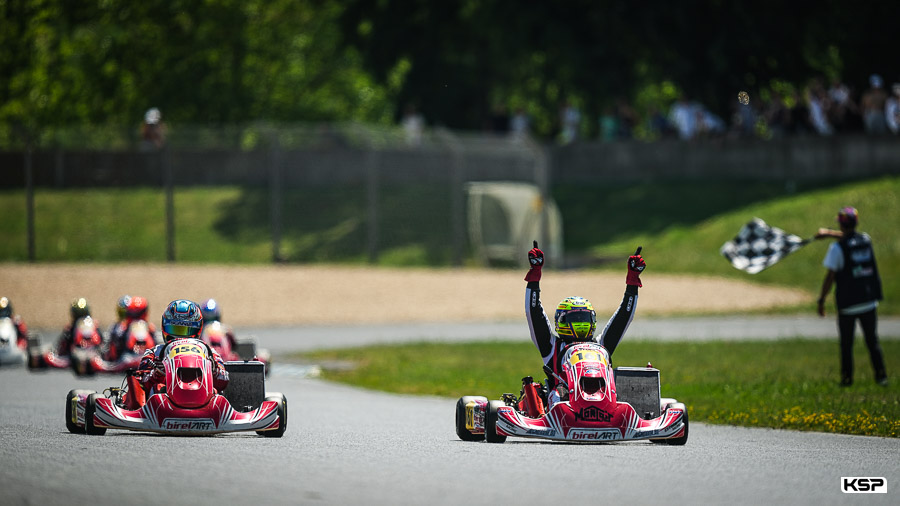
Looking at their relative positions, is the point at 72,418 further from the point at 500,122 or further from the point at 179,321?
the point at 500,122

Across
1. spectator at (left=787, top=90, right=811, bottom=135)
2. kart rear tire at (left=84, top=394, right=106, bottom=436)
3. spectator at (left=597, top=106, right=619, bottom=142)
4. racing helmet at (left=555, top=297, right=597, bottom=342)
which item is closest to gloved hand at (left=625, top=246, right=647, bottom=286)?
racing helmet at (left=555, top=297, right=597, bottom=342)

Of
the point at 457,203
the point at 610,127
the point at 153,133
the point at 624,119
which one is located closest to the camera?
the point at 153,133

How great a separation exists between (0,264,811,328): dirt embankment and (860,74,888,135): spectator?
657cm

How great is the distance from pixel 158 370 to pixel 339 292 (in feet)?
63.6

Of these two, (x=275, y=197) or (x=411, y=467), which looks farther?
(x=275, y=197)

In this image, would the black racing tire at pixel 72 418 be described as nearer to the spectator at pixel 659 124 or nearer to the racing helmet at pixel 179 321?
the racing helmet at pixel 179 321

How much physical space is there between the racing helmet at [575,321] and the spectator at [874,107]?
81.6ft

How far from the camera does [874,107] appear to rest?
1404 inches

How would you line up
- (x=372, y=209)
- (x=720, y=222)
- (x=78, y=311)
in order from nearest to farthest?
(x=78, y=311)
(x=372, y=209)
(x=720, y=222)

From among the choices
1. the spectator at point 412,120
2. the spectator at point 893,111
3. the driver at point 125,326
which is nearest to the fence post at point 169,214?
the spectator at point 412,120

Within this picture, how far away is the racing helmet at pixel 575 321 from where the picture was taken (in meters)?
11.5

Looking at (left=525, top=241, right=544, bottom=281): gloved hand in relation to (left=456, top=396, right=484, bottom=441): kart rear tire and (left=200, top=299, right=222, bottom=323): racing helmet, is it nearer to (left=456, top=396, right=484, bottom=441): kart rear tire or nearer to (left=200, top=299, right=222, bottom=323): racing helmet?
(left=456, top=396, right=484, bottom=441): kart rear tire

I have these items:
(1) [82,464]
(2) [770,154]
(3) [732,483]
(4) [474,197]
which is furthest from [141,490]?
(2) [770,154]

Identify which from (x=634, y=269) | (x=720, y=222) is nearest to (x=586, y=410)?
(x=634, y=269)
